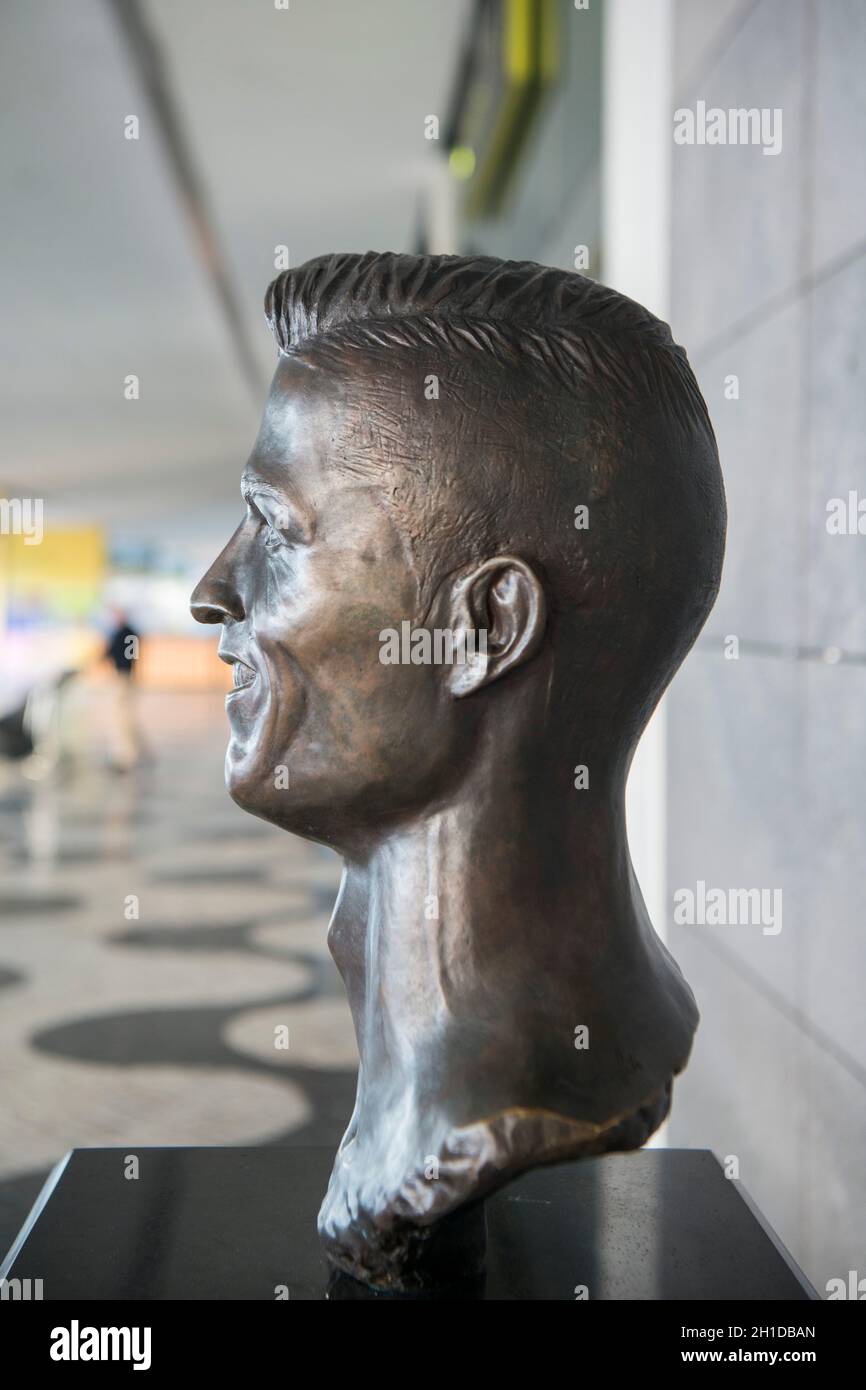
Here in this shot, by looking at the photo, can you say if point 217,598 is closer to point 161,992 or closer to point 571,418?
point 571,418

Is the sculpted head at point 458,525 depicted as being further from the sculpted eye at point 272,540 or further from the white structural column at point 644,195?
the white structural column at point 644,195

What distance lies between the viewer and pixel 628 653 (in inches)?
78.6

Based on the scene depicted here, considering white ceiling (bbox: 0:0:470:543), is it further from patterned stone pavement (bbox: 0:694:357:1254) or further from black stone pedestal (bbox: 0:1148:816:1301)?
black stone pedestal (bbox: 0:1148:816:1301)

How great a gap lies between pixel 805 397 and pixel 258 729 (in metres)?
1.68

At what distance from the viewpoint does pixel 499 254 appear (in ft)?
21.6

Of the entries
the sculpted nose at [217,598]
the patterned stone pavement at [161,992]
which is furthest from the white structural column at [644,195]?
the sculpted nose at [217,598]

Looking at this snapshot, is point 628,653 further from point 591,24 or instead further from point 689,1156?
point 591,24

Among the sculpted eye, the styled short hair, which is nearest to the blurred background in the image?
the styled short hair

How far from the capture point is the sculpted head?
1.90 meters

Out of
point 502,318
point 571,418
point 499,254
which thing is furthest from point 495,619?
point 499,254

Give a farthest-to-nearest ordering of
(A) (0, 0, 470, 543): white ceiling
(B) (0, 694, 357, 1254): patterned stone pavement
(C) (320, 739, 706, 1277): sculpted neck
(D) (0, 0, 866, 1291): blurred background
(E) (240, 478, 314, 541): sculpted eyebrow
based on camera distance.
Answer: (A) (0, 0, 470, 543): white ceiling, (B) (0, 694, 357, 1254): patterned stone pavement, (D) (0, 0, 866, 1291): blurred background, (E) (240, 478, 314, 541): sculpted eyebrow, (C) (320, 739, 706, 1277): sculpted neck

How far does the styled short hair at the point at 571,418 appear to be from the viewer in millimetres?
1898

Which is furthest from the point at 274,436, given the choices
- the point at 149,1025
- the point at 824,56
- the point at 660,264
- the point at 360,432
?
the point at 149,1025

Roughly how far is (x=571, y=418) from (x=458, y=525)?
216 mm
